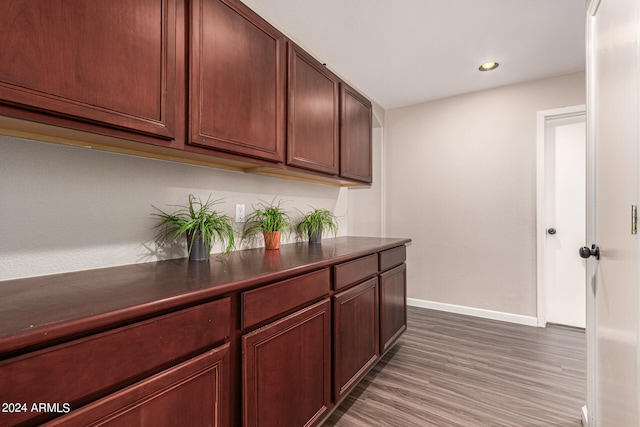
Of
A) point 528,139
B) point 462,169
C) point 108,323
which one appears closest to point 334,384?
point 108,323

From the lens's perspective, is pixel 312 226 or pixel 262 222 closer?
pixel 262 222

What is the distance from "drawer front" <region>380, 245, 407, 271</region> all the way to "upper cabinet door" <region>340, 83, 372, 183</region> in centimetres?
68

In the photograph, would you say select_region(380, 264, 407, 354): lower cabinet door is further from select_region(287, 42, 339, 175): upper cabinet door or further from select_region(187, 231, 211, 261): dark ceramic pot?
select_region(187, 231, 211, 261): dark ceramic pot

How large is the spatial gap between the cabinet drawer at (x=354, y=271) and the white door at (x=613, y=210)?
1097 millimetres

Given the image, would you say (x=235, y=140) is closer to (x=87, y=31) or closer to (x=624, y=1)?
(x=87, y=31)

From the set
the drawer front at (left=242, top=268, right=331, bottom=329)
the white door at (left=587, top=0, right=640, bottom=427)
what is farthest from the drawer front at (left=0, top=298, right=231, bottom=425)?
the white door at (left=587, top=0, right=640, bottom=427)

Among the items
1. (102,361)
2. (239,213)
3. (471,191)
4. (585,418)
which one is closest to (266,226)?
(239,213)

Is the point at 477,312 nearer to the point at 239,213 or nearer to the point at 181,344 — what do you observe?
the point at 239,213

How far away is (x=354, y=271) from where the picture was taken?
1.72 metres

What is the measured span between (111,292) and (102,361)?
23 cm

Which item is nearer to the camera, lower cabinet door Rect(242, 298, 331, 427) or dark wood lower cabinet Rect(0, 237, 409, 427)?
dark wood lower cabinet Rect(0, 237, 409, 427)

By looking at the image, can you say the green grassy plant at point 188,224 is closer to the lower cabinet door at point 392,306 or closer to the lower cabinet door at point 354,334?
the lower cabinet door at point 354,334

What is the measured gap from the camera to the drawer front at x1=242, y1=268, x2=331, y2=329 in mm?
1050

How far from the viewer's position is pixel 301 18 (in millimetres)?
2018
